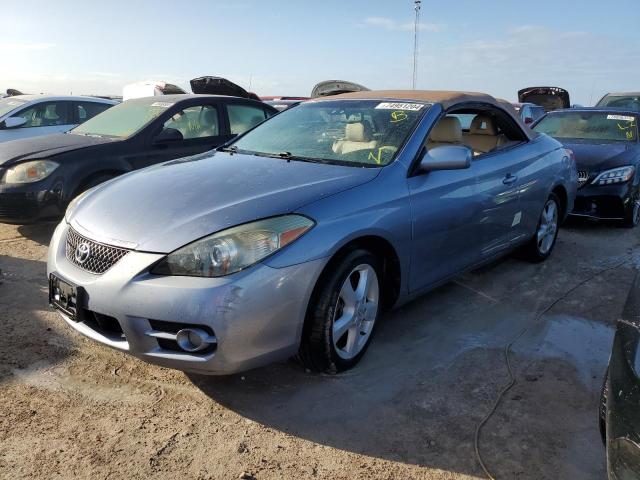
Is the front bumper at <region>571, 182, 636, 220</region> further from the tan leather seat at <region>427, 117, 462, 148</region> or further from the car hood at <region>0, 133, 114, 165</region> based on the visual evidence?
the car hood at <region>0, 133, 114, 165</region>

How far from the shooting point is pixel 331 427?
256 centimetres

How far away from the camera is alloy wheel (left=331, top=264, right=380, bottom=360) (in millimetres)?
2900

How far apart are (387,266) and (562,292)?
1.93 metres

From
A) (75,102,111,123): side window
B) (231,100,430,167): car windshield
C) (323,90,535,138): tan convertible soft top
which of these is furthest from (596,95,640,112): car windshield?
(231,100,430,167): car windshield

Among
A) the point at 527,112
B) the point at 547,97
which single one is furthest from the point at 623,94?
the point at 527,112

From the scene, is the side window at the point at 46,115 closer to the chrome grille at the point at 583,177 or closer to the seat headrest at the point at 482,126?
the seat headrest at the point at 482,126

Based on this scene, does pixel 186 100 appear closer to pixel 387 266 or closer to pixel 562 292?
pixel 387 266

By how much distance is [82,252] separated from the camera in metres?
2.75

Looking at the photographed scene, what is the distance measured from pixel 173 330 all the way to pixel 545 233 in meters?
3.78

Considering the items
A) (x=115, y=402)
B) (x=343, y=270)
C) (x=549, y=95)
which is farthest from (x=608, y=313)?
(x=549, y=95)

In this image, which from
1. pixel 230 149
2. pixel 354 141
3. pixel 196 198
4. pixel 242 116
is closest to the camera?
pixel 196 198

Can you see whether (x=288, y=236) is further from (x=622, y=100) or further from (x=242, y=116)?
(x=622, y=100)

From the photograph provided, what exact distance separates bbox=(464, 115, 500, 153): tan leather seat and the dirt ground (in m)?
1.65

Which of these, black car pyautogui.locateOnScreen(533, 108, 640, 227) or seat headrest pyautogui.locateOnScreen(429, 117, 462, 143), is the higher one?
seat headrest pyautogui.locateOnScreen(429, 117, 462, 143)
